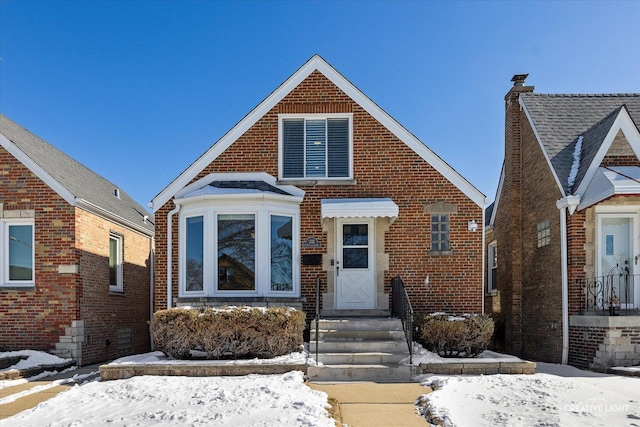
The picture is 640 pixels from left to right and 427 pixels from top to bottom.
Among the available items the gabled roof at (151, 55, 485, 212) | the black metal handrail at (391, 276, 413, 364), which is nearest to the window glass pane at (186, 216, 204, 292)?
the gabled roof at (151, 55, 485, 212)

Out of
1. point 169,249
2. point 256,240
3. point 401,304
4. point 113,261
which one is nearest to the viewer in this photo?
point 401,304

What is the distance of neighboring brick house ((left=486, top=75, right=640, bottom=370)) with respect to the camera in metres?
10.8

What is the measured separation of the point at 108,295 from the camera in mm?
13758

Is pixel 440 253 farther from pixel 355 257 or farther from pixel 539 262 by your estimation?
pixel 539 262

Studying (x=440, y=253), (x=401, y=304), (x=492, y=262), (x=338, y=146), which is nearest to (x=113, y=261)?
(x=338, y=146)

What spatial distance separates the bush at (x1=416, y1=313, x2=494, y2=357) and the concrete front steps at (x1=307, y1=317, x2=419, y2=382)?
0.62 meters

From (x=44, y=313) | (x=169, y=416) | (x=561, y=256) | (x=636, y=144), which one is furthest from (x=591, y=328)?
(x=44, y=313)

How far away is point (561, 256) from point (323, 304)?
5428 millimetres

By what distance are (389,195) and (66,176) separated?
26.9 ft

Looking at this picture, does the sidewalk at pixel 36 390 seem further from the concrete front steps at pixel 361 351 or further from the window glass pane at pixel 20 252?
the concrete front steps at pixel 361 351

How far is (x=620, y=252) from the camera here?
11.5 m

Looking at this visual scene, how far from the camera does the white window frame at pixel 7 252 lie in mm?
11953

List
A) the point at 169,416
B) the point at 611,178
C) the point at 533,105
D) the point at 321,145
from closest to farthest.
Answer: the point at 169,416
the point at 611,178
the point at 321,145
the point at 533,105

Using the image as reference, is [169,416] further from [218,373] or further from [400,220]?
[400,220]
